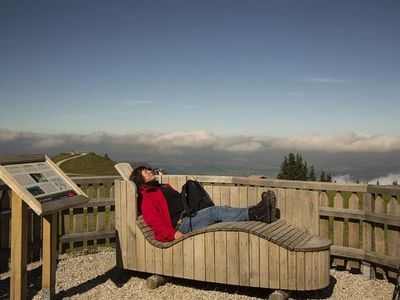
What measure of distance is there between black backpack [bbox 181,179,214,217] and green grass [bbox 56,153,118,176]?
31302 mm

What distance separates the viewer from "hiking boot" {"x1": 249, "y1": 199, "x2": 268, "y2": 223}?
6.27m

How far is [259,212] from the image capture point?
248 inches

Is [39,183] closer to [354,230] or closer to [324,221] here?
[324,221]

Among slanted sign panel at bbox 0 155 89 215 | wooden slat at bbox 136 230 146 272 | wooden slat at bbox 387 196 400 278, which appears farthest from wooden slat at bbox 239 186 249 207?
slanted sign panel at bbox 0 155 89 215

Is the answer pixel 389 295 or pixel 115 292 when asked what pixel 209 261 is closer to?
pixel 115 292

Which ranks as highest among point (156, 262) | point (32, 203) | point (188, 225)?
point (32, 203)

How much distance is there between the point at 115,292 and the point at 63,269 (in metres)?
1.52

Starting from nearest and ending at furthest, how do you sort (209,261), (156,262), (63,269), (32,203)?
(32,203) < (209,261) < (156,262) < (63,269)

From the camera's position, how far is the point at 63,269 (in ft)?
23.8

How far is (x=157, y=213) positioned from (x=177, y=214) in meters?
0.38

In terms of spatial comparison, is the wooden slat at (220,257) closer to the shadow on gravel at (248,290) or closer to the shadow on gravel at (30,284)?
the shadow on gravel at (248,290)

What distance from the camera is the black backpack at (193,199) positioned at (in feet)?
21.8

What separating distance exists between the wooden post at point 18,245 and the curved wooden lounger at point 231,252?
181 centimetres

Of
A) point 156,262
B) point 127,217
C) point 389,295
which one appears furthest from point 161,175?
point 389,295
